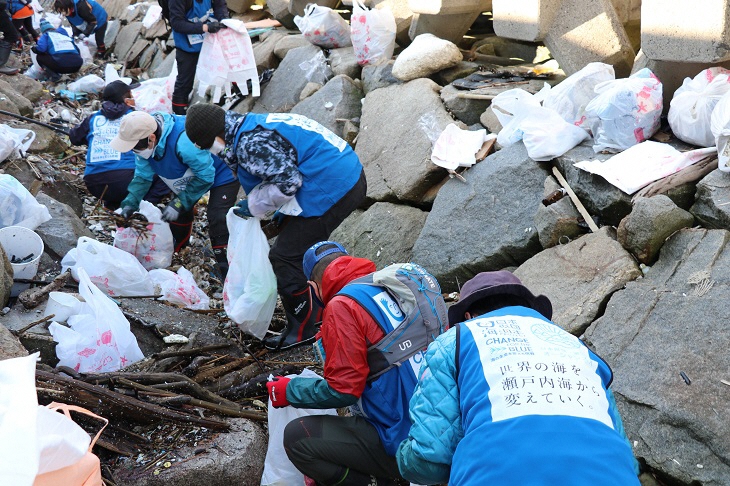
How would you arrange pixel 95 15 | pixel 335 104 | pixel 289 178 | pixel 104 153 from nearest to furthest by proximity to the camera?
1. pixel 289 178
2. pixel 104 153
3. pixel 335 104
4. pixel 95 15

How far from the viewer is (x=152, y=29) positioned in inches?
491

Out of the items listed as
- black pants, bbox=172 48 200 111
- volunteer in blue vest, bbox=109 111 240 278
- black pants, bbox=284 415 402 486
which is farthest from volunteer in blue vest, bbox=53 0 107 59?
black pants, bbox=284 415 402 486

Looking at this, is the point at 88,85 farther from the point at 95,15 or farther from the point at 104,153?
the point at 104,153

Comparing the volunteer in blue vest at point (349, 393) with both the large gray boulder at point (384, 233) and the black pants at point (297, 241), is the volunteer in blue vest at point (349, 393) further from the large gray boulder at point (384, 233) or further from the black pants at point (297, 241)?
the large gray boulder at point (384, 233)

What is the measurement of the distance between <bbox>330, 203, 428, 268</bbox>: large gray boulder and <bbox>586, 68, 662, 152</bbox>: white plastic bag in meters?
1.57

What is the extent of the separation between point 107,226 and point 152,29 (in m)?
6.48

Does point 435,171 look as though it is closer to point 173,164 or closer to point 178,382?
point 173,164

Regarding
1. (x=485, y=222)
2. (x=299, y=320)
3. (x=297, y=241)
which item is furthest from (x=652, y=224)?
(x=299, y=320)

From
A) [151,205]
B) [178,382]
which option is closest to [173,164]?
[151,205]

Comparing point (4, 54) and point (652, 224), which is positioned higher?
point (652, 224)

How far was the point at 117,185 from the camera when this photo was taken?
644cm

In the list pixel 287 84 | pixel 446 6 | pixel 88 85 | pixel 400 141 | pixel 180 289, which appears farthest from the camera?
pixel 88 85

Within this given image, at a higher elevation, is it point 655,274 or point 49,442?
point 49,442

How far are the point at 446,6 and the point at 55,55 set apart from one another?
634cm
